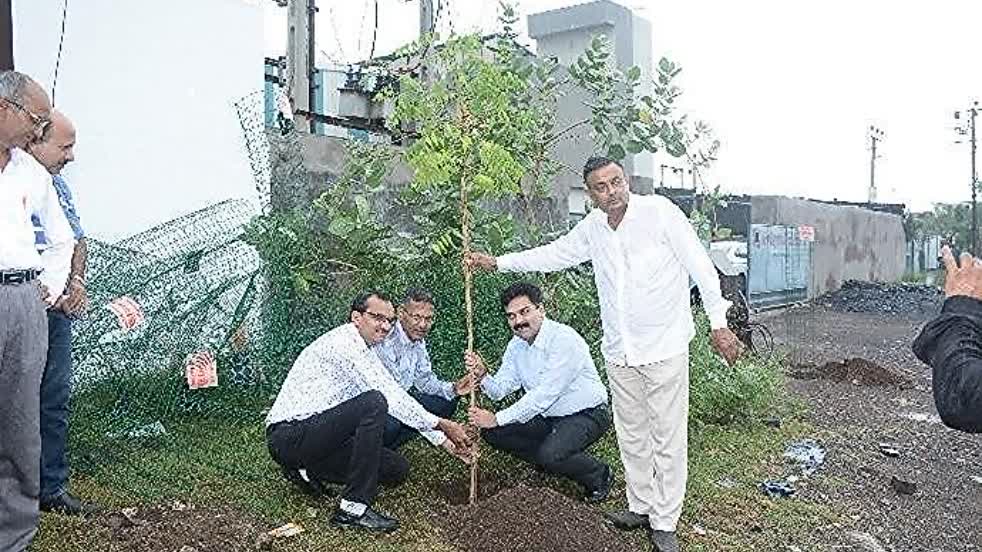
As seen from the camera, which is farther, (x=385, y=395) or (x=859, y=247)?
(x=859, y=247)

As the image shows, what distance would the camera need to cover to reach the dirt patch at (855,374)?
10.6 metres

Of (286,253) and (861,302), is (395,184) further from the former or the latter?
(861,302)

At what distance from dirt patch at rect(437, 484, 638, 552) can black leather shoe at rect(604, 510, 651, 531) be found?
0.27 ft

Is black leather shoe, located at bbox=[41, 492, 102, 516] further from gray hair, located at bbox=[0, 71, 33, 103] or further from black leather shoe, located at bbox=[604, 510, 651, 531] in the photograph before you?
black leather shoe, located at bbox=[604, 510, 651, 531]

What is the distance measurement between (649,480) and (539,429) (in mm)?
777

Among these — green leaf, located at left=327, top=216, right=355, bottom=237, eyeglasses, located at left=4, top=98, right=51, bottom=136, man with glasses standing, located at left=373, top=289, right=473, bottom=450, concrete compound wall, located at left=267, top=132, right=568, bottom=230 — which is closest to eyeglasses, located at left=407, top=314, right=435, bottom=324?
man with glasses standing, located at left=373, top=289, right=473, bottom=450

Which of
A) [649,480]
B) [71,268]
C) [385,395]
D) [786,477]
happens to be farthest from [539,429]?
[71,268]

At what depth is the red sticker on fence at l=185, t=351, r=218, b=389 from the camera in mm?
5664

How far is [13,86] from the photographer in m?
3.54

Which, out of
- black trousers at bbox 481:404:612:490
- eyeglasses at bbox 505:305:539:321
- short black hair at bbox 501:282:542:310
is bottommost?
black trousers at bbox 481:404:612:490

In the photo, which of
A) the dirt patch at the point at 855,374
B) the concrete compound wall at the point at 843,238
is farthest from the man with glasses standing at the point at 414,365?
the concrete compound wall at the point at 843,238

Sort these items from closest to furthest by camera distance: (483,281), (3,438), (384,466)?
(3,438) → (384,466) → (483,281)

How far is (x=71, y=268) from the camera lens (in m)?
4.37

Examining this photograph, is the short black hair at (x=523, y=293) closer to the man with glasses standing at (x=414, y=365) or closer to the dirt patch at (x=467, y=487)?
the man with glasses standing at (x=414, y=365)
